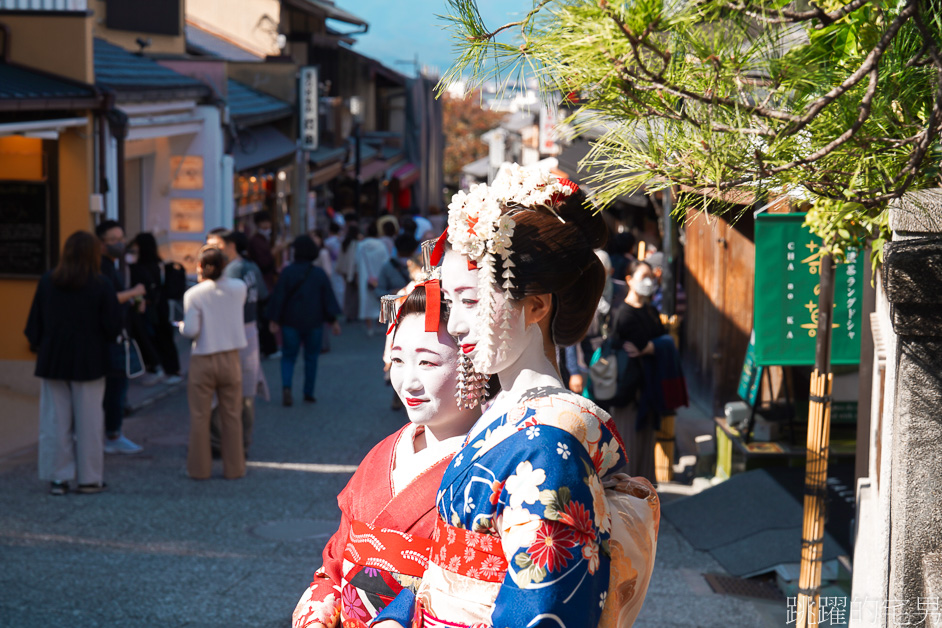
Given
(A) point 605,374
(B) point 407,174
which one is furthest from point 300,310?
(B) point 407,174

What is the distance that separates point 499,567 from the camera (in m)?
2.10

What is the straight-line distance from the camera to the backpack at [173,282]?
1065 cm

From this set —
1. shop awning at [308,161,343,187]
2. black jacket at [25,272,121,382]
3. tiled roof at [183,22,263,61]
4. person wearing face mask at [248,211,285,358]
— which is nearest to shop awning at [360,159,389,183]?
shop awning at [308,161,343,187]

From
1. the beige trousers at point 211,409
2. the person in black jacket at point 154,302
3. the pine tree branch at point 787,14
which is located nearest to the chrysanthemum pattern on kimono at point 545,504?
the pine tree branch at point 787,14

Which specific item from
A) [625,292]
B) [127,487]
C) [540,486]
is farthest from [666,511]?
[540,486]

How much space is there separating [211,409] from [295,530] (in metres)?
1.65

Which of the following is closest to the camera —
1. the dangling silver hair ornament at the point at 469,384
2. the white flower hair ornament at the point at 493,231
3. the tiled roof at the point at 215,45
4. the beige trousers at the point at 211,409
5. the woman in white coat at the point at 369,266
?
the white flower hair ornament at the point at 493,231

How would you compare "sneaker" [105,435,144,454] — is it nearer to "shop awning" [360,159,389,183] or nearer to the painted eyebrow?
the painted eyebrow

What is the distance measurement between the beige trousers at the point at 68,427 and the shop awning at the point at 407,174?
91.5 ft

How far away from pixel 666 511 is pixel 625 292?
1.87 meters

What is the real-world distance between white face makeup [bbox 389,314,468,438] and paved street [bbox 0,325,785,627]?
3.00 metres

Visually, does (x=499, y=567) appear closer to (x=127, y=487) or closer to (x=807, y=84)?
(x=807, y=84)

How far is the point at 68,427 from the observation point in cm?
723

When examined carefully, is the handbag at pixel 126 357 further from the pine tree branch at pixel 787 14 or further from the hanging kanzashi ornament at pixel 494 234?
the pine tree branch at pixel 787 14
